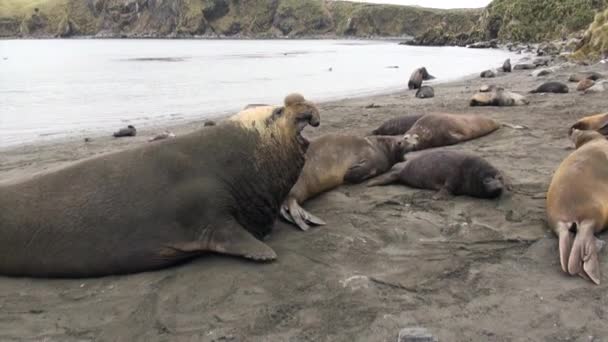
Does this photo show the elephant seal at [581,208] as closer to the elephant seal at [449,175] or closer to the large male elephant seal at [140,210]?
the elephant seal at [449,175]

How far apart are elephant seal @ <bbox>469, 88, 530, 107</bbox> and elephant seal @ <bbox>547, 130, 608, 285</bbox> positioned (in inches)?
303

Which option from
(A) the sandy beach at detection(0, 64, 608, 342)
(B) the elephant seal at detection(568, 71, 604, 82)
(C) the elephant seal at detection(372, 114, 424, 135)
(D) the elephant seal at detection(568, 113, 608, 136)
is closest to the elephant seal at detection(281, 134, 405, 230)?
(A) the sandy beach at detection(0, 64, 608, 342)

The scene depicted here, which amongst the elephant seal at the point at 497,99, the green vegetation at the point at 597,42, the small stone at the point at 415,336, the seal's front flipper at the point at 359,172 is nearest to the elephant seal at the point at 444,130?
the seal's front flipper at the point at 359,172

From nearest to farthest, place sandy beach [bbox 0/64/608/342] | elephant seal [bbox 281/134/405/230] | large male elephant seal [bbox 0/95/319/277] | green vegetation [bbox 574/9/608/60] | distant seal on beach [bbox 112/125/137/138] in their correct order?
sandy beach [bbox 0/64/608/342] < large male elephant seal [bbox 0/95/319/277] < elephant seal [bbox 281/134/405/230] < distant seal on beach [bbox 112/125/137/138] < green vegetation [bbox 574/9/608/60]

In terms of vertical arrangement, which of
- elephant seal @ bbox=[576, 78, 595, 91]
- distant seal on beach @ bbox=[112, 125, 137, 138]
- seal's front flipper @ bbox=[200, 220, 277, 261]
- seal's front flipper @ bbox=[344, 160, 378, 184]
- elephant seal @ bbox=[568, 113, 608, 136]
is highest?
elephant seal @ bbox=[568, 113, 608, 136]

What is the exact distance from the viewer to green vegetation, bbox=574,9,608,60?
26.5 m

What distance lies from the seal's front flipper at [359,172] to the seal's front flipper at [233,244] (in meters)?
2.69

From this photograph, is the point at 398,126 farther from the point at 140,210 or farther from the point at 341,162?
the point at 140,210

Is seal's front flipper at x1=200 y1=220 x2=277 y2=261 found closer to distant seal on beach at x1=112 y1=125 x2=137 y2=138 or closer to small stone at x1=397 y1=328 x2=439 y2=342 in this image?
small stone at x1=397 y1=328 x2=439 y2=342

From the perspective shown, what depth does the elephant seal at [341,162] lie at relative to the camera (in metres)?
6.52

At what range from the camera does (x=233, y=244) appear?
4.64 m

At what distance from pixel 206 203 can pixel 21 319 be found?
1572mm

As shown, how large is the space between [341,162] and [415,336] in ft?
13.9

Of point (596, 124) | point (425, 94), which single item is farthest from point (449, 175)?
point (425, 94)
